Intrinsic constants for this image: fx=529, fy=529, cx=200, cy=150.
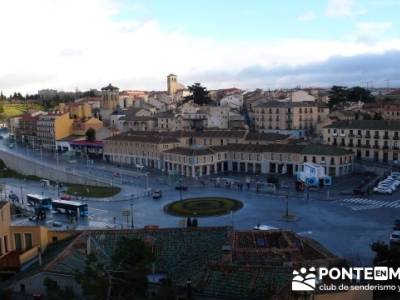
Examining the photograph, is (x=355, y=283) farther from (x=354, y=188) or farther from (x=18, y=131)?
(x=18, y=131)

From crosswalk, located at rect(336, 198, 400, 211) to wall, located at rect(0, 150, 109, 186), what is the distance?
25.8 meters

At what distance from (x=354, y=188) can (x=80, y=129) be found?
180 ft

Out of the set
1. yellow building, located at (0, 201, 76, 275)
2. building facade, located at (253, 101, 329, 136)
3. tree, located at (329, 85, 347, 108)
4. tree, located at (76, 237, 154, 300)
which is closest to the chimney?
tree, located at (76, 237, 154, 300)

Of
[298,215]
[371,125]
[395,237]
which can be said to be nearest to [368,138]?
[371,125]

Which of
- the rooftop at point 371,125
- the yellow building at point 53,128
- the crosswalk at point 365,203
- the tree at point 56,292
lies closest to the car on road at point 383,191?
the crosswalk at point 365,203

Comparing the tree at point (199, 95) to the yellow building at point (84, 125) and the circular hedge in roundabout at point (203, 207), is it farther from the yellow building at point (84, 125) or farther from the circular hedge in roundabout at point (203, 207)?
the circular hedge in roundabout at point (203, 207)

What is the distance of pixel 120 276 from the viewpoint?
14188 mm

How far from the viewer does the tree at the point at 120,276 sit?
13734 millimetres

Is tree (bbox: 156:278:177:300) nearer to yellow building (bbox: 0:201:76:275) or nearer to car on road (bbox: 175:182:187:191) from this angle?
yellow building (bbox: 0:201:76:275)

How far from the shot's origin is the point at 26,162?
74.1m

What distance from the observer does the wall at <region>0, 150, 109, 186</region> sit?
60.3m

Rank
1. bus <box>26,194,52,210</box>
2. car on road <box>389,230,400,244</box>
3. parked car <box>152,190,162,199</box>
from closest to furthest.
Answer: car on road <box>389,230,400,244</box> → bus <box>26,194,52,210</box> → parked car <box>152,190,162,199</box>

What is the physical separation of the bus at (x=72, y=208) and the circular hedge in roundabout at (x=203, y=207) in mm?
6387

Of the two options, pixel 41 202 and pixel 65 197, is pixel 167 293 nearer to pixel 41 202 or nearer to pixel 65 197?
pixel 41 202
